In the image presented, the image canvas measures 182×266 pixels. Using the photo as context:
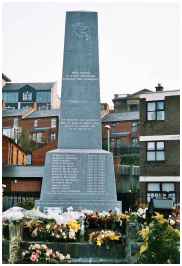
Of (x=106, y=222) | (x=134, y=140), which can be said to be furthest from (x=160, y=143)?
(x=134, y=140)

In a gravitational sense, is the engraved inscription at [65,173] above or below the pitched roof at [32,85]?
below

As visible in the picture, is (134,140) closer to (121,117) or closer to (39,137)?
(121,117)

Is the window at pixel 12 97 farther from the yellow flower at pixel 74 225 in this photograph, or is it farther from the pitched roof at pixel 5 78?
the yellow flower at pixel 74 225

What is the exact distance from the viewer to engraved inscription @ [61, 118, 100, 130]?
1418 centimetres

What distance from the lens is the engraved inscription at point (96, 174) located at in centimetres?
1361

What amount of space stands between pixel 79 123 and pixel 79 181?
1.75 metres

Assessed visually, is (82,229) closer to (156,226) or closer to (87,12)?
(156,226)

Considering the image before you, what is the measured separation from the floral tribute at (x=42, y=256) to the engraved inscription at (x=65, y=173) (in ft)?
15.1

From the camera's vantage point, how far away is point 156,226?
27.3 feet

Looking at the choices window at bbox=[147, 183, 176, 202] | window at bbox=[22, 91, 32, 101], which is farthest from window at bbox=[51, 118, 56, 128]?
window at bbox=[147, 183, 176, 202]

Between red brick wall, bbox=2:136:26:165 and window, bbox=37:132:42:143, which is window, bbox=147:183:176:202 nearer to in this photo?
red brick wall, bbox=2:136:26:165

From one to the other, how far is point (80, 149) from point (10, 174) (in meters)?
17.2

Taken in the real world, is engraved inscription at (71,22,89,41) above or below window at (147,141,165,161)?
above

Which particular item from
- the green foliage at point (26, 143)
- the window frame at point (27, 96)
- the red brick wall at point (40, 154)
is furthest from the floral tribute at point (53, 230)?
the window frame at point (27, 96)
